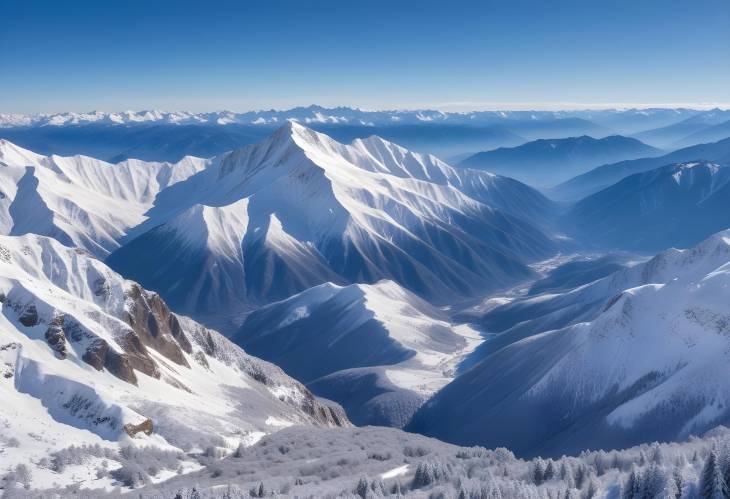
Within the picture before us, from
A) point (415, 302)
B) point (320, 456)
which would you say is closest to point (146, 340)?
point (320, 456)

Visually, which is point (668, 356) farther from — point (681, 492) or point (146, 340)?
point (146, 340)

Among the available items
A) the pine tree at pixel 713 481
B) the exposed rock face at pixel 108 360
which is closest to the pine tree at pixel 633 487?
the pine tree at pixel 713 481

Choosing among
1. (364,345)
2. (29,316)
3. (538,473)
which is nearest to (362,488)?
(538,473)

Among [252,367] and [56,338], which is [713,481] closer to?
[56,338]

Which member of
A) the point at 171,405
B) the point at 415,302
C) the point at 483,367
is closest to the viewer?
the point at 171,405

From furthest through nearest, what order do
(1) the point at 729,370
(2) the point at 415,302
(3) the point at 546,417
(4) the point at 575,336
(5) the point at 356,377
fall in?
(2) the point at 415,302
(5) the point at 356,377
(4) the point at 575,336
(3) the point at 546,417
(1) the point at 729,370

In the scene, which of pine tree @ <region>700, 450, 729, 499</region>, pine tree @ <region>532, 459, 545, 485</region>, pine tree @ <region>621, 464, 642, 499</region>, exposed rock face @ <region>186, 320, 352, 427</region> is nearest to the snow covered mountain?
exposed rock face @ <region>186, 320, 352, 427</region>

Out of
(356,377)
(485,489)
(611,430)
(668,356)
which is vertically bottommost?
(356,377)

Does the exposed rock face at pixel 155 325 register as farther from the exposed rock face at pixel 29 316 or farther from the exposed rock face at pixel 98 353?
the exposed rock face at pixel 29 316
